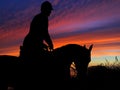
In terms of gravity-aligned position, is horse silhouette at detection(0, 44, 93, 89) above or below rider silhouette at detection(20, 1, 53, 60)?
below

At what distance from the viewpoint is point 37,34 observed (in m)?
18.7

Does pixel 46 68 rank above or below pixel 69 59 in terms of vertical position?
below

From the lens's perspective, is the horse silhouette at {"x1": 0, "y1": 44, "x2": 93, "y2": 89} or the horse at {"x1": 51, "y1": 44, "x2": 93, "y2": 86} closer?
the horse silhouette at {"x1": 0, "y1": 44, "x2": 93, "y2": 89}

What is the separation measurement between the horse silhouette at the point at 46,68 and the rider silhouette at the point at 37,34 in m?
0.38

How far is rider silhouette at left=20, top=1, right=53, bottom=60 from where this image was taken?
18688 mm

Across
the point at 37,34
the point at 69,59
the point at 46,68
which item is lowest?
the point at 46,68

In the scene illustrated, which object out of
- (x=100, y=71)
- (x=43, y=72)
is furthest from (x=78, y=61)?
(x=100, y=71)

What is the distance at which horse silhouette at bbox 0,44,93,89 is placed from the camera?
1861 centimetres

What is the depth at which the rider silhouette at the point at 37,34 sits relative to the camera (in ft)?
61.3

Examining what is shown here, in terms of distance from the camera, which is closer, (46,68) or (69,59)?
(46,68)

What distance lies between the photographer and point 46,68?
18.9m

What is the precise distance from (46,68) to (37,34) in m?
1.36

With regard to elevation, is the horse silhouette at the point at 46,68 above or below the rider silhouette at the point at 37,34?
below

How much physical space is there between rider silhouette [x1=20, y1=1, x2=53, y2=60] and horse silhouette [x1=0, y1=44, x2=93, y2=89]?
38 centimetres
